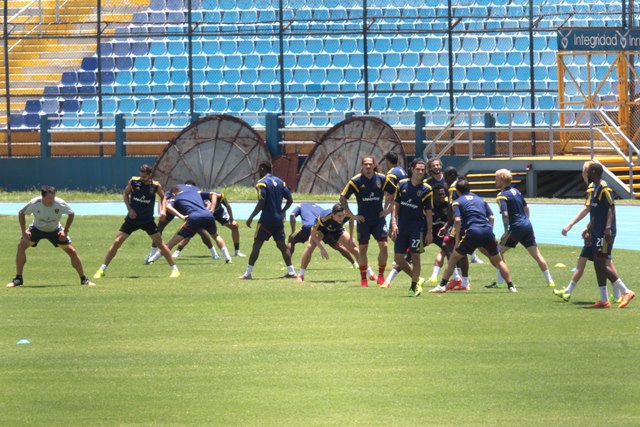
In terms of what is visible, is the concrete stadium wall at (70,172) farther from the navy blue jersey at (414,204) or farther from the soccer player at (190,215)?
the navy blue jersey at (414,204)

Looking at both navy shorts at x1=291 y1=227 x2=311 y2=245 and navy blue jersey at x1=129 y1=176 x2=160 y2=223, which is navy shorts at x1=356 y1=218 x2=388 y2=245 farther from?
navy blue jersey at x1=129 y1=176 x2=160 y2=223

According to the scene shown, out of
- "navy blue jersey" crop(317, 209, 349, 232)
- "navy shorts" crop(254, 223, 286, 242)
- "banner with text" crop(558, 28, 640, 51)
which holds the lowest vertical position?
"navy shorts" crop(254, 223, 286, 242)

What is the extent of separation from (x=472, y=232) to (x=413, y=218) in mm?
744

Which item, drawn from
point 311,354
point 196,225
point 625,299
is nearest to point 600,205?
point 625,299

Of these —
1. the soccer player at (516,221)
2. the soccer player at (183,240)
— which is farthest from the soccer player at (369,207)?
the soccer player at (183,240)

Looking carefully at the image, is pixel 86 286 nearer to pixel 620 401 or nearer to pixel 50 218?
pixel 50 218

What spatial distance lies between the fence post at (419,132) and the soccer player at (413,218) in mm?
20523

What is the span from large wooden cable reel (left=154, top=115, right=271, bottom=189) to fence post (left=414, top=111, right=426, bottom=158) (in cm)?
420

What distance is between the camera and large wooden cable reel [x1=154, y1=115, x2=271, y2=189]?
4147cm

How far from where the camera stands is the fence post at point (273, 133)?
41.7m

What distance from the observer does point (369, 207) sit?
20.2 meters

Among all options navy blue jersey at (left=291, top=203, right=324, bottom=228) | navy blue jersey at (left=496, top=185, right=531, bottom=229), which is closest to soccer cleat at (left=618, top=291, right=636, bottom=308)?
navy blue jersey at (left=496, top=185, right=531, bottom=229)

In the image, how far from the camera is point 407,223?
19016 millimetres

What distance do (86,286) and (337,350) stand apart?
24.0 ft
